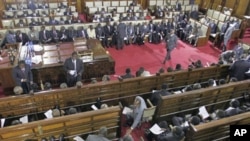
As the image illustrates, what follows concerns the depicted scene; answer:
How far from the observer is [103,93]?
16.9 ft

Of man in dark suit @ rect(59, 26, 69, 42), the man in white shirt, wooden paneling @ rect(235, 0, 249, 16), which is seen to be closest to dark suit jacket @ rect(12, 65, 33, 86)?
man in dark suit @ rect(59, 26, 69, 42)

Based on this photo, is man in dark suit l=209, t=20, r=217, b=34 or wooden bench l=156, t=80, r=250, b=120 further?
man in dark suit l=209, t=20, r=217, b=34

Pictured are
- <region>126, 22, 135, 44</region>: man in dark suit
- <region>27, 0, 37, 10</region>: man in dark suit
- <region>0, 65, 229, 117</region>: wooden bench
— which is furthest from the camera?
<region>27, 0, 37, 10</region>: man in dark suit

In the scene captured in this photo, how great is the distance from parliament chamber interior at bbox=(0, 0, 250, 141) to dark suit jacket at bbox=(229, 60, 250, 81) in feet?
0.07

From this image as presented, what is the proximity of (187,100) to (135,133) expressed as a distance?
1446mm

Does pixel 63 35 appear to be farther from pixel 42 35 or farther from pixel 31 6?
pixel 31 6

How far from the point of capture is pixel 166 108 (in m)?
4.81

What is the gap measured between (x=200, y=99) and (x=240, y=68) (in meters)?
1.94

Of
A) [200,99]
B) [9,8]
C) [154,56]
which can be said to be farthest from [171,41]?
[9,8]

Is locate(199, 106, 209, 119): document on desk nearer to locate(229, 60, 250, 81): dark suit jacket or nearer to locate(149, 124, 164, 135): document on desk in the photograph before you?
locate(149, 124, 164, 135): document on desk

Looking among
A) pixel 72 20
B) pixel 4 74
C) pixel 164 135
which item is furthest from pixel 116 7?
pixel 164 135

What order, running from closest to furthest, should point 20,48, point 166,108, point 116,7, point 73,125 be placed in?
1. point 73,125
2. point 166,108
3. point 20,48
4. point 116,7

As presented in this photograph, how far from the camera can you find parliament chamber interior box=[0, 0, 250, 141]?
405 centimetres

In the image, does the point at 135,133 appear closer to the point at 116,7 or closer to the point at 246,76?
the point at 246,76
